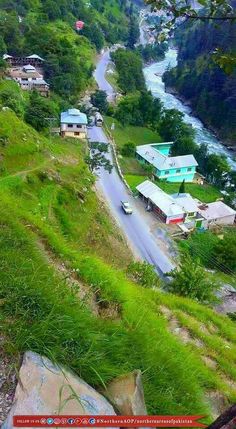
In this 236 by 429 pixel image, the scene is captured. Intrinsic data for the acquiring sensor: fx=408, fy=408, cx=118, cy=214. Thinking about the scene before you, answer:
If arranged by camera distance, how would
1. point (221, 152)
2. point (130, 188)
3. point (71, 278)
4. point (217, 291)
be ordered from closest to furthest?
point (71, 278)
point (217, 291)
point (130, 188)
point (221, 152)

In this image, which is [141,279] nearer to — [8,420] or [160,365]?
[160,365]

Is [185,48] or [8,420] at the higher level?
[8,420]

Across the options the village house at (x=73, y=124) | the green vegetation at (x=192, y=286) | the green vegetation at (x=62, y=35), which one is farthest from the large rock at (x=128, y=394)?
the green vegetation at (x=62, y=35)

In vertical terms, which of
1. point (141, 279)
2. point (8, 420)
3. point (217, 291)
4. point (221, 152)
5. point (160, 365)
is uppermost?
point (8, 420)

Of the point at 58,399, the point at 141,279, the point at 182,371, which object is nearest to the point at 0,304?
the point at 58,399

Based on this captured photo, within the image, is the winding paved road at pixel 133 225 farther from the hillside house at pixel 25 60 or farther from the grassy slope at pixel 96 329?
the hillside house at pixel 25 60

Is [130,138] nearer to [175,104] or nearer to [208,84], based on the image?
[208,84]

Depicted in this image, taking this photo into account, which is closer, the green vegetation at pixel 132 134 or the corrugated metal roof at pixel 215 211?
the corrugated metal roof at pixel 215 211
